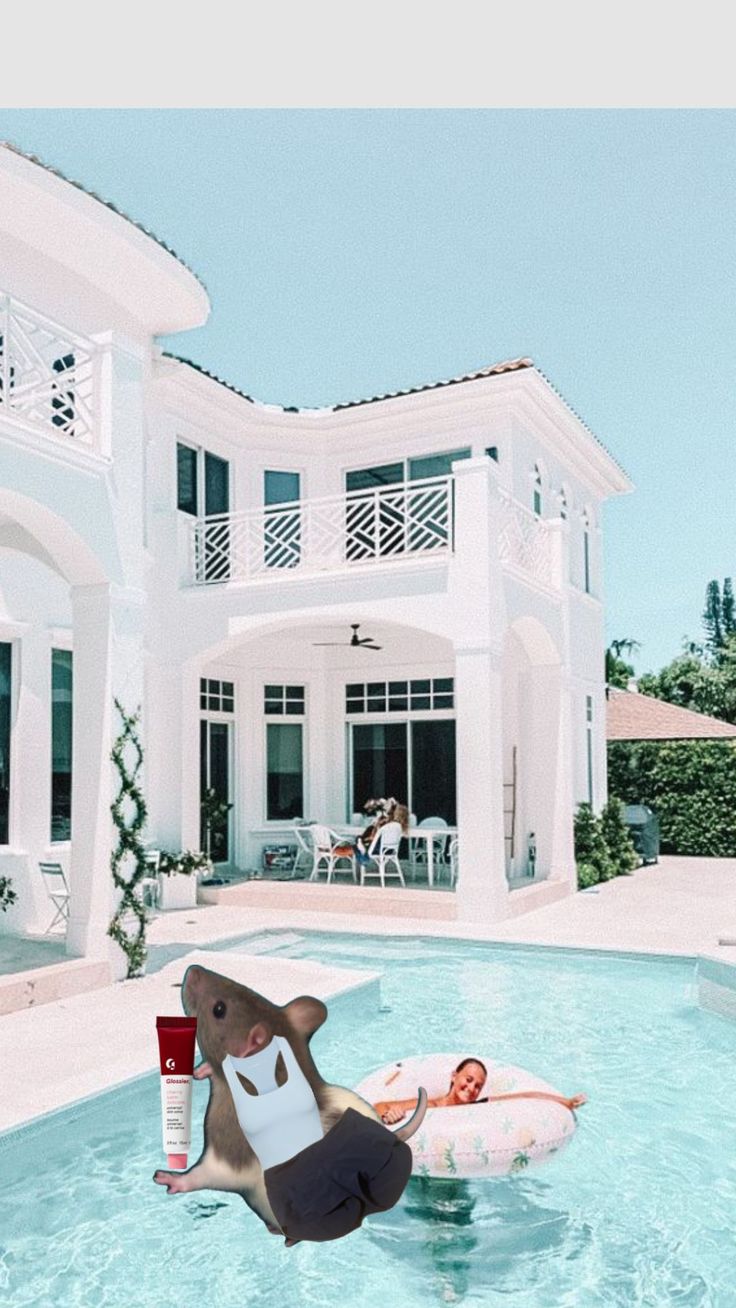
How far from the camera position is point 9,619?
38.0ft

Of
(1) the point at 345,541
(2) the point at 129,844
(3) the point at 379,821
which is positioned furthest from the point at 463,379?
(2) the point at 129,844

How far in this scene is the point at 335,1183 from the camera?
149 inches

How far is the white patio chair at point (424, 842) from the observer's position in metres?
16.0

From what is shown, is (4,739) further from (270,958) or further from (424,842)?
(424,842)

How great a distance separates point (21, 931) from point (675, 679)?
118 ft

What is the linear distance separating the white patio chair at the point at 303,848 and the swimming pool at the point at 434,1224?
7532mm

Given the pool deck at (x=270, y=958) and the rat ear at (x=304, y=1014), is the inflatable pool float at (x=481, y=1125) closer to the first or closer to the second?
the rat ear at (x=304, y=1014)

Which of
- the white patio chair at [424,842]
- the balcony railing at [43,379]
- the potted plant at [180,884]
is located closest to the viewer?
the balcony railing at [43,379]

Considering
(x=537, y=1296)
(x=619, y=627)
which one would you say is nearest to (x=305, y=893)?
(x=537, y=1296)

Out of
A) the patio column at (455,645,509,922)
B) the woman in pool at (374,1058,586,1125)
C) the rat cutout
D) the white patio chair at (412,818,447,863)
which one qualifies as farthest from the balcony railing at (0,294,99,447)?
the white patio chair at (412,818,447,863)

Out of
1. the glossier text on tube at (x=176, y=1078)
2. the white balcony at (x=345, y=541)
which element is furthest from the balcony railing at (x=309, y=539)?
the glossier text on tube at (x=176, y=1078)

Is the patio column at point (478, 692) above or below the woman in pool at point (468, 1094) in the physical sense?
above

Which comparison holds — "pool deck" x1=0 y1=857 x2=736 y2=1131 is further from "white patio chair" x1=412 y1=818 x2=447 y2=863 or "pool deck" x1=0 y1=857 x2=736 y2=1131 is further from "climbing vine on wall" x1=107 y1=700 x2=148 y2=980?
"white patio chair" x1=412 y1=818 x2=447 y2=863

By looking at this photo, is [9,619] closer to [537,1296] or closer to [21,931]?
[21,931]
